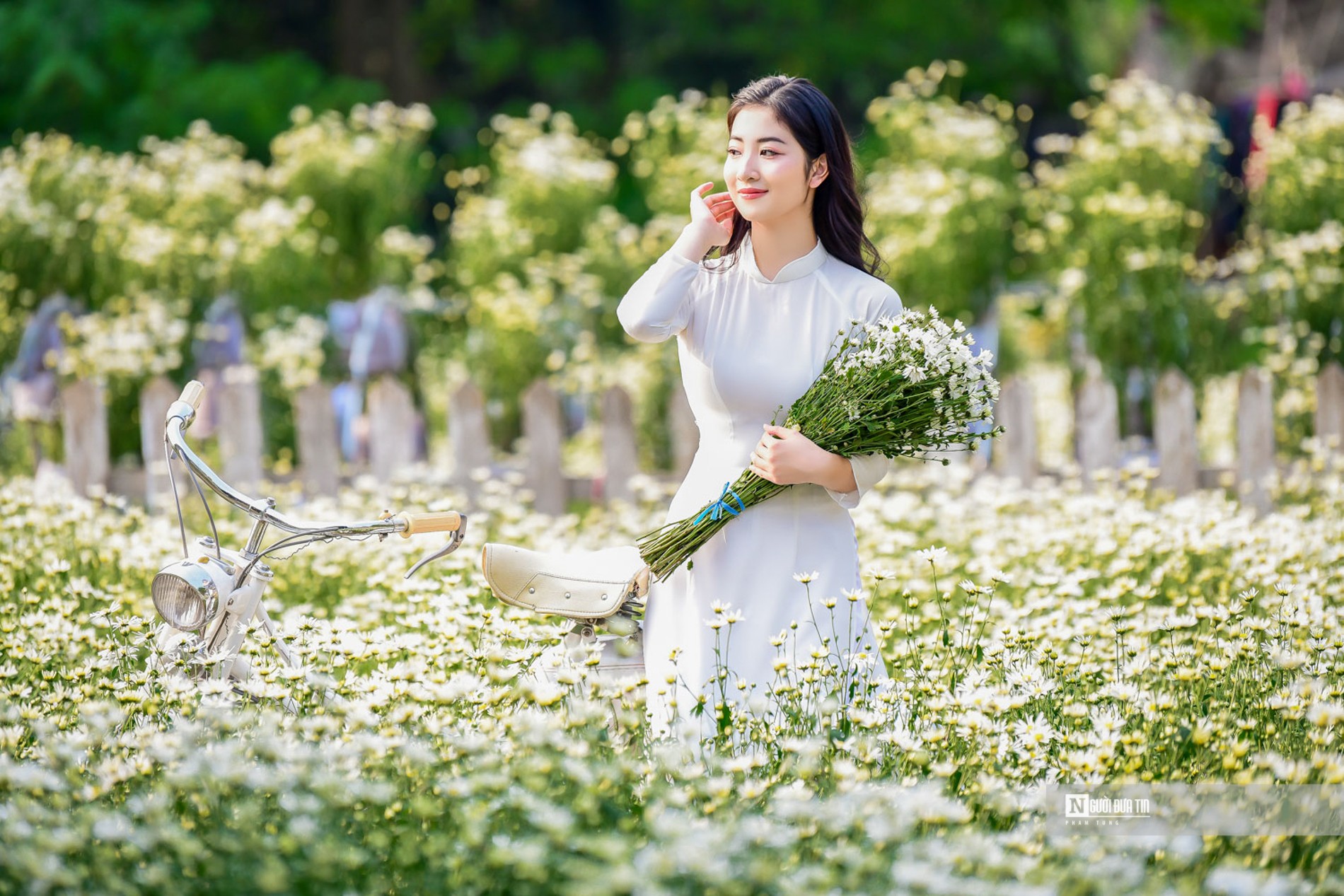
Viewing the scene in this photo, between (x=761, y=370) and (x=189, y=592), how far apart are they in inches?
51.9

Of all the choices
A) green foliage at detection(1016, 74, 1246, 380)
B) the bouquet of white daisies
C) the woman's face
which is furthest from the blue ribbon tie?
green foliage at detection(1016, 74, 1246, 380)

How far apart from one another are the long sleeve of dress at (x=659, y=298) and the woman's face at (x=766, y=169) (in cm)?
19

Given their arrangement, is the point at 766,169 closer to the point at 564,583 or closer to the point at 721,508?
the point at 721,508

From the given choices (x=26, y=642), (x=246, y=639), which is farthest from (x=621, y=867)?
(x=26, y=642)

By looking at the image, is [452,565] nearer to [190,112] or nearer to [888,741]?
[888,741]

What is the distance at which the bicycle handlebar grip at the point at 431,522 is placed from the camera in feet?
9.95

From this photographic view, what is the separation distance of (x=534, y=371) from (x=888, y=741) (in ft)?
20.9

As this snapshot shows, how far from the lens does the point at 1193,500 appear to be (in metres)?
5.03

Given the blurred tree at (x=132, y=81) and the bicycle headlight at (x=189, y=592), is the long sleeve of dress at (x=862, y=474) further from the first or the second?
the blurred tree at (x=132, y=81)

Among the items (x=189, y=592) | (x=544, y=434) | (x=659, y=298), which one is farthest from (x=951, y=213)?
(x=189, y=592)

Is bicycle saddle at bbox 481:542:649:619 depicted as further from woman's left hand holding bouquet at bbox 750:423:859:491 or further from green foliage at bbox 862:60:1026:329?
green foliage at bbox 862:60:1026:329

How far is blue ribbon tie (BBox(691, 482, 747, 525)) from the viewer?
Result: 3111 mm

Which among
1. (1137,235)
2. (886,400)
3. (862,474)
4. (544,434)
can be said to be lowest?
(862,474)

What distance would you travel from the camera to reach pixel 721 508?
10.2 feet
